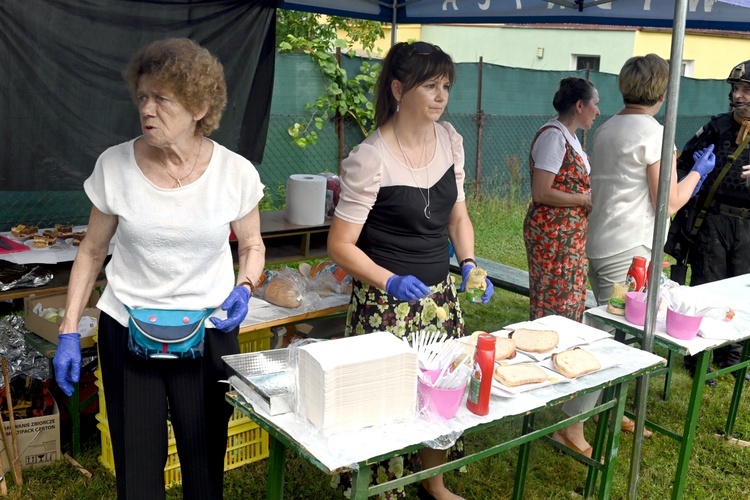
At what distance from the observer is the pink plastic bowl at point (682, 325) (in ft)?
9.27

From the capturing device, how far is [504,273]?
5082 millimetres

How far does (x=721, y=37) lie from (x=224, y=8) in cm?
1476

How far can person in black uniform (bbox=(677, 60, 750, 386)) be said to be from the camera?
14.0 feet

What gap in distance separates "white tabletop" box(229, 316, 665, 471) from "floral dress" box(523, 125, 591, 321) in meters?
1.47

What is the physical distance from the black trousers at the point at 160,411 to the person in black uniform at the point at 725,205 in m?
3.26

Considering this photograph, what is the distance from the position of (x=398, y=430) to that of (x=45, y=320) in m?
2.26

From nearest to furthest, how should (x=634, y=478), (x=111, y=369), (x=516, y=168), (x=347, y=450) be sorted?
(x=347, y=450) < (x=111, y=369) < (x=634, y=478) < (x=516, y=168)

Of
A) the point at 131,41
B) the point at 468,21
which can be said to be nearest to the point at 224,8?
the point at 131,41

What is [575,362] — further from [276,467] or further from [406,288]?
[276,467]

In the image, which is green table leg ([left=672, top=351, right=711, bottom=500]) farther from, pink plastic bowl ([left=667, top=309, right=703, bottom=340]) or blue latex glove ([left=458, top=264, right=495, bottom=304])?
blue latex glove ([left=458, top=264, right=495, bottom=304])

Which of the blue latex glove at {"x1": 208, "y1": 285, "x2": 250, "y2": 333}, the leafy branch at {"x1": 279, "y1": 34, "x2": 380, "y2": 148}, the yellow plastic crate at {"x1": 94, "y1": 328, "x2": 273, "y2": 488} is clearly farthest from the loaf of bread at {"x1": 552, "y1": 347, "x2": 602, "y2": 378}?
the leafy branch at {"x1": 279, "y1": 34, "x2": 380, "y2": 148}

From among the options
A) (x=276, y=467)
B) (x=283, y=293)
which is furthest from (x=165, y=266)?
(x=283, y=293)

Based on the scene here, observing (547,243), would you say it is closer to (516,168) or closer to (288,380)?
(288,380)

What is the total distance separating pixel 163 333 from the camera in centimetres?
212
